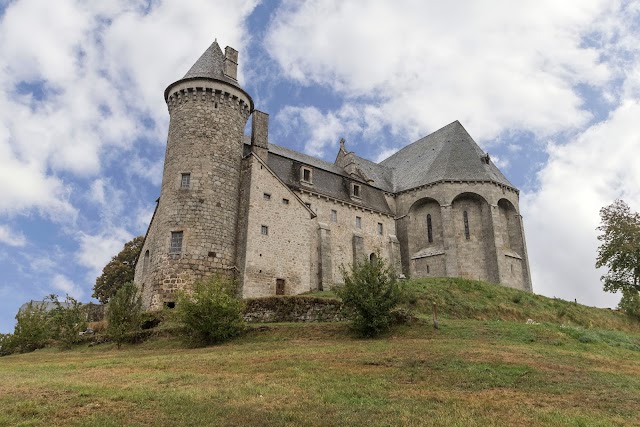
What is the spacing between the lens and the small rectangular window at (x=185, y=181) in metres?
28.3

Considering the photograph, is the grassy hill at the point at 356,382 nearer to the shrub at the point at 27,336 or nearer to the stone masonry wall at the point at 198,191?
the stone masonry wall at the point at 198,191

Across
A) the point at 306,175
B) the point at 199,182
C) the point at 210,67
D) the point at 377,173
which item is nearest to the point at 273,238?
the point at 199,182

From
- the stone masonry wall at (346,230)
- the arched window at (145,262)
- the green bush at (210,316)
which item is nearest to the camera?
the green bush at (210,316)

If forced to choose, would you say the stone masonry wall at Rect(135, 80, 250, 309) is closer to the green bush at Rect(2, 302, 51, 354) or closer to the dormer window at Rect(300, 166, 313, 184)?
the green bush at Rect(2, 302, 51, 354)

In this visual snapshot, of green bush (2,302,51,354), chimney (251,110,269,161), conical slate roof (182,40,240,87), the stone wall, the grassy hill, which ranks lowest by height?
the grassy hill

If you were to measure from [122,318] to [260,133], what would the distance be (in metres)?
15.8

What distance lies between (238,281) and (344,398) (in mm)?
18429

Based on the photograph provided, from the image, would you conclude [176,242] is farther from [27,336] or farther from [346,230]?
[346,230]

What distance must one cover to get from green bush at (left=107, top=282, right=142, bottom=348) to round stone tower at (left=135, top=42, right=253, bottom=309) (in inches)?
114

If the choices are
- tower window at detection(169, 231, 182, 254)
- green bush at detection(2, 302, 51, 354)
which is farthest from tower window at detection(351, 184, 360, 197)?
green bush at detection(2, 302, 51, 354)

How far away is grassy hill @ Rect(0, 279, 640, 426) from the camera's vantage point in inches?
336

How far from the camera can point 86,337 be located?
2559 centimetres

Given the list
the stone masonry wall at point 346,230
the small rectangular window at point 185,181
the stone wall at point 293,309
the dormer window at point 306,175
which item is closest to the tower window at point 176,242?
the small rectangular window at point 185,181

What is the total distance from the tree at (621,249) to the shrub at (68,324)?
1408 inches
